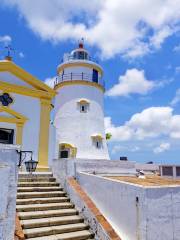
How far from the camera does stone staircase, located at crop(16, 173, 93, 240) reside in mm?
7992

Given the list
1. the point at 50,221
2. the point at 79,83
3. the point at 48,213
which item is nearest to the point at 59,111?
the point at 79,83

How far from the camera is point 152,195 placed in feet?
25.8

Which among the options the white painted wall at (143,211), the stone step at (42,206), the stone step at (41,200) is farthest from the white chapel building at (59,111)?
the white painted wall at (143,211)

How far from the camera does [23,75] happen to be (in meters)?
16.3

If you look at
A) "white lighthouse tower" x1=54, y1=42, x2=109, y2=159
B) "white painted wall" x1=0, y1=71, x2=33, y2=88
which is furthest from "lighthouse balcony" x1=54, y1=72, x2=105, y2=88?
"white painted wall" x1=0, y1=71, x2=33, y2=88

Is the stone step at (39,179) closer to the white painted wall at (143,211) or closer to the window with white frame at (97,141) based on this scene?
the white painted wall at (143,211)

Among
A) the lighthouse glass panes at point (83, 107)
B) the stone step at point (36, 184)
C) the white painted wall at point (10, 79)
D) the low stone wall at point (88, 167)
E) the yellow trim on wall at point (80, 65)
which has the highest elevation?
the yellow trim on wall at point (80, 65)

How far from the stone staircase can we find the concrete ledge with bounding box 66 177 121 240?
8.5 inches

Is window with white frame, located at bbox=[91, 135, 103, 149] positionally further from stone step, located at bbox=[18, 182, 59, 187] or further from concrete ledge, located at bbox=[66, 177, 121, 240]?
concrete ledge, located at bbox=[66, 177, 121, 240]

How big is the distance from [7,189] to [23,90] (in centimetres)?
1013

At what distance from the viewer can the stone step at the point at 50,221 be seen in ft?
26.4

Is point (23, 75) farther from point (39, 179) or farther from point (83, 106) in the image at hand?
point (39, 179)

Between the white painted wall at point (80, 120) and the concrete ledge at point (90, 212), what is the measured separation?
958cm

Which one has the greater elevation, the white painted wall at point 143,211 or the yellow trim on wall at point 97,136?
the yellow trim on wall at point 97,136
